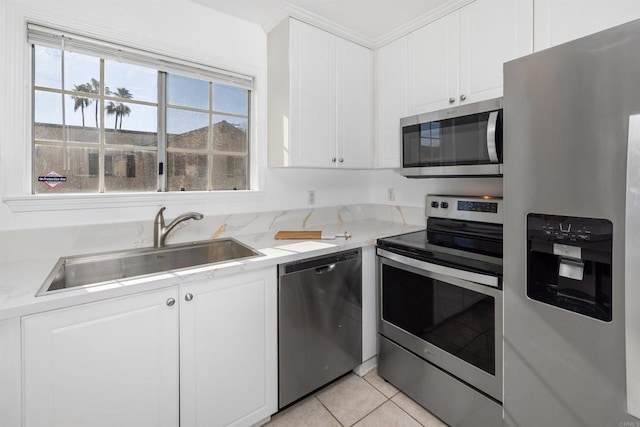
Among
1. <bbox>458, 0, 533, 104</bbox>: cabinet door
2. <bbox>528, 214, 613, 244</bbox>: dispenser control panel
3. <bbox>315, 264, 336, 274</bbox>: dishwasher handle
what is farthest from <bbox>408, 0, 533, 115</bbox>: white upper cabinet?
<bbox>315, 264, 336, 274</bbox>: dishwasher handle

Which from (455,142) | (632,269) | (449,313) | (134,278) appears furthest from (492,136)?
(134,278)

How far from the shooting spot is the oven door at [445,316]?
132 cm

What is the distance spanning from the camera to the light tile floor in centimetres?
156

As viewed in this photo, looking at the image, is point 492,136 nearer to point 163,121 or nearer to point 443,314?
point 443,314

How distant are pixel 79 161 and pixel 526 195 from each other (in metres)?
2.16

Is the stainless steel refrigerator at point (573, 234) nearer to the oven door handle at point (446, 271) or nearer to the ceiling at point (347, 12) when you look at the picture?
the oven door handle at point (446, 271)

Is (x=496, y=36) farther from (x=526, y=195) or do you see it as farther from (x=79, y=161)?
(x=79, y=161)

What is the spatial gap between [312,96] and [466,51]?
0.96 m

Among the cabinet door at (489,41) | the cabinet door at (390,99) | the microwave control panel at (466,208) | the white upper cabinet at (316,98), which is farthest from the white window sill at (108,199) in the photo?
the cabinet door at (489,41)

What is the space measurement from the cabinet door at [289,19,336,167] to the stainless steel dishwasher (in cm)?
73

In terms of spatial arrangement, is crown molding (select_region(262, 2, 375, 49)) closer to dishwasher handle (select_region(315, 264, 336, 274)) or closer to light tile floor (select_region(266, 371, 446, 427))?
dishwasher handle (select_region(315, 264, 336, 274))

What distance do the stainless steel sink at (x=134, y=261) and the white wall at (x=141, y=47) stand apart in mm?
225

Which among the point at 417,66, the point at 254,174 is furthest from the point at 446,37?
the point at 254,174

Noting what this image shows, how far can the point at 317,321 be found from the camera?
5.44 feet
